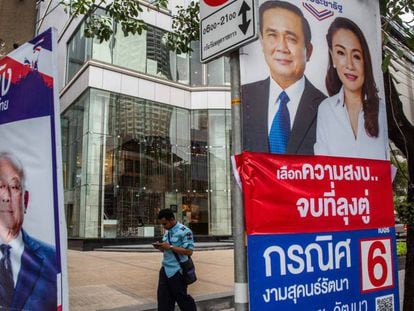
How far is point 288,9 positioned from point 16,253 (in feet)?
7.17

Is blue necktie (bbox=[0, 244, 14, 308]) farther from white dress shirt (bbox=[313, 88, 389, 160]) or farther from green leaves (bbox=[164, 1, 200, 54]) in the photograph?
green leaves (bbox=[164, 1, 200, 54])

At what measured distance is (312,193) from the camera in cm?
A: 276

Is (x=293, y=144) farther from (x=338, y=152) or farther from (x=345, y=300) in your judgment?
(x=345, y=300)

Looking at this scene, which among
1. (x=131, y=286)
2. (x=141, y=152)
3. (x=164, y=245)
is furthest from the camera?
(x=141, y=152)

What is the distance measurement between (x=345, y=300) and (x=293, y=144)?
104 cm

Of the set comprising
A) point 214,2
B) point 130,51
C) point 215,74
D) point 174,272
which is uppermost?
point 130,51

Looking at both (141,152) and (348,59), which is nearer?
(348,59)

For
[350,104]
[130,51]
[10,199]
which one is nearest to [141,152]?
[130,51]

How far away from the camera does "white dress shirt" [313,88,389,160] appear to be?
9.65 ft

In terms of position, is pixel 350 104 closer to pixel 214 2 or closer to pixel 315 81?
pixel 315 81

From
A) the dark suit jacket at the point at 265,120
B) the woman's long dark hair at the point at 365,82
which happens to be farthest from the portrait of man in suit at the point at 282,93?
the woman's long dark hair at the point at 365,82

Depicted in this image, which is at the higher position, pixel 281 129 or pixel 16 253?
pixel 281 129

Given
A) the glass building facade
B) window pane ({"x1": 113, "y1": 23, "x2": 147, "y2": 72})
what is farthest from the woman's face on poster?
window pane ({"x1": 113, "y1": 23, "x2": 147, "y2": 72})

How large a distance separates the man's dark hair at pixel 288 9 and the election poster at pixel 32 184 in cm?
122
